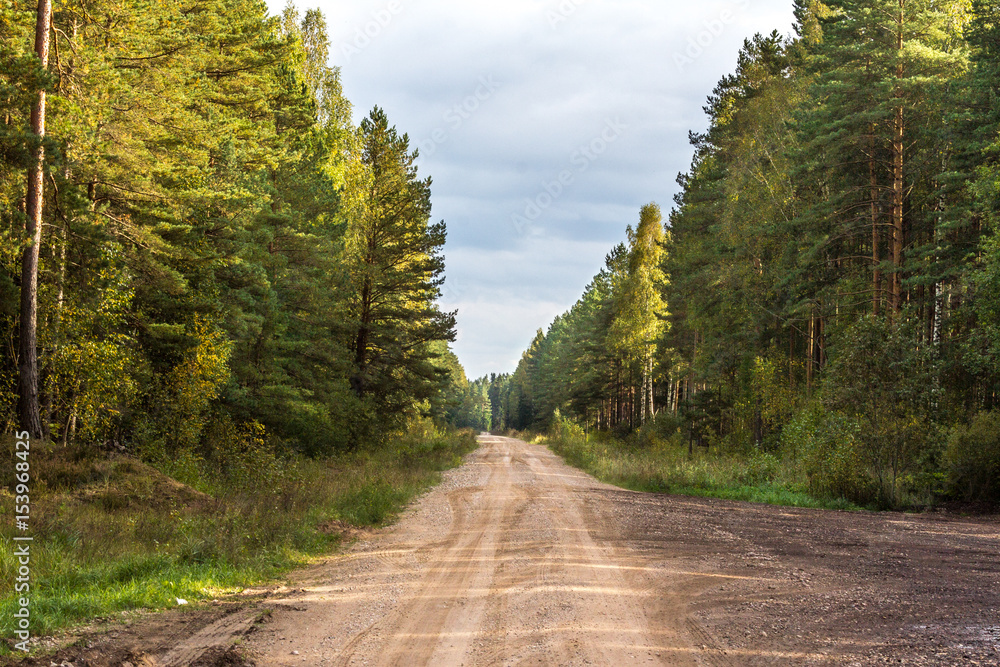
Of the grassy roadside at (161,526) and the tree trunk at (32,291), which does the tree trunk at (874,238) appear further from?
the tree trunk at (32,291)

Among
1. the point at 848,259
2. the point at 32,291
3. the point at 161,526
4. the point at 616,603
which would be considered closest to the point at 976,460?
the point at 848,259

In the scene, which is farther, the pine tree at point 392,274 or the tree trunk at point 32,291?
the pine tree at point 392,274

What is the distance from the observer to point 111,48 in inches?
508

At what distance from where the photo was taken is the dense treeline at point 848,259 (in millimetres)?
15820

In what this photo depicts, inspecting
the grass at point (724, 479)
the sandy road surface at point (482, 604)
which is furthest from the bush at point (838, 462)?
the sandy road surface at point (482, 604)

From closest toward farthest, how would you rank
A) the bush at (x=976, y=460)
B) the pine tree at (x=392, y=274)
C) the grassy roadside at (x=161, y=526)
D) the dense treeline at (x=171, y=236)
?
the grassy roadside at (x=161, y=526) < the dense treeline at (x=171, y=236) < the bush at (x=976, y=460) < the pine tree at (x=392, y=274)

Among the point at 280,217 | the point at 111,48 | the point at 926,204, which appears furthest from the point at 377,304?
the point at 926,204

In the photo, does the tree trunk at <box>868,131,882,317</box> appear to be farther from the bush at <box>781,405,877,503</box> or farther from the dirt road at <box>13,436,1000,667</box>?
the dirt road at <box>13,436,1000,667</box>

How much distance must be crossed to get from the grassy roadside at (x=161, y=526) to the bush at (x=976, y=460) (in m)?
13.4

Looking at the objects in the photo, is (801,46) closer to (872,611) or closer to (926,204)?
(926,204)

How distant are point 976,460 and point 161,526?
17.1 metres

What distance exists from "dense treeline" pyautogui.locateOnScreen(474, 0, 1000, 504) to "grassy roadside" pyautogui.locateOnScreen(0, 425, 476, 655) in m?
12.9

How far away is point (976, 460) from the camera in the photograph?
14641 mm

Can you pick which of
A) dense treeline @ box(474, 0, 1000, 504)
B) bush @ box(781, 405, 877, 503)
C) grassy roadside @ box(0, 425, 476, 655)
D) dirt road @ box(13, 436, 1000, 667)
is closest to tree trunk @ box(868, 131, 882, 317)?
dense treeline @ box(474, 0, 1000, 504)
